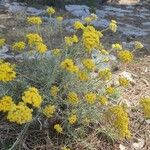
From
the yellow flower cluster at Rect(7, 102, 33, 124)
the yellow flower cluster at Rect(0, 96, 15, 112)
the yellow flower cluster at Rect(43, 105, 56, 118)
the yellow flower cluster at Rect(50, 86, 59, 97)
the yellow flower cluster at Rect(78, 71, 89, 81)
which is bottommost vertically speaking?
the yellow flower cluster at Rect(43, 105, 56, 118)

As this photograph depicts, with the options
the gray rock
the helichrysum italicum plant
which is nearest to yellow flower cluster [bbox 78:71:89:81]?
the helichrysum italicum plant

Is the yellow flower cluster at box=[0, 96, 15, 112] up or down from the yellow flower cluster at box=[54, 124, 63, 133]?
up

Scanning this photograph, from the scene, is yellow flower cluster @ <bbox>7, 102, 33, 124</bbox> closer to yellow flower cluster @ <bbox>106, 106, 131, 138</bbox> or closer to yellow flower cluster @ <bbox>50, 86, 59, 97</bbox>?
yellow flower cluster @ <bbox>50, 86, 59, 97</bbox>

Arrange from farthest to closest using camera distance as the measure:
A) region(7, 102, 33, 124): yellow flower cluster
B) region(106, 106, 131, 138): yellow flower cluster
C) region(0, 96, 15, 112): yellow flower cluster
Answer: region(106, 106, 131, 138): yellow flower cluster, region(0, 96, 15, 112): yellow flower cluster, region(7, 102, 33, 124): yellow flower cluster

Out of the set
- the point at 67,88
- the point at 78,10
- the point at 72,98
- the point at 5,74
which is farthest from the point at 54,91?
the point at 78,10

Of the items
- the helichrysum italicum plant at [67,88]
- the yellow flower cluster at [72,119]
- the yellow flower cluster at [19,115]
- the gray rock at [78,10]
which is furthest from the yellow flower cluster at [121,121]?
the gray rock at [78,10]

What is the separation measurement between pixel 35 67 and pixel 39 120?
23.1 inches

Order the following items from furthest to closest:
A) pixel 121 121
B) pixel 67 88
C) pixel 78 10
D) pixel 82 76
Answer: pixel 78 10
pixel 67 88
pixel 82 76
pixel 121 121

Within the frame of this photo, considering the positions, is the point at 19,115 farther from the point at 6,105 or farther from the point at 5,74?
the point at 5,74

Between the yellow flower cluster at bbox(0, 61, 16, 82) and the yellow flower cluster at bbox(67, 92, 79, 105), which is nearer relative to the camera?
the yellow flower cluster at bbox(0, 61, 16, 82)

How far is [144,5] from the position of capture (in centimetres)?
958

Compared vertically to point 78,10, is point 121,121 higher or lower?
higher

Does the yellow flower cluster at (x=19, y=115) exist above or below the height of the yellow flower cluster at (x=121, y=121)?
above

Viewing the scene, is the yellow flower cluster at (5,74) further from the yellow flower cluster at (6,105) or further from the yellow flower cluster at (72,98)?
the yellow flower cluster at (72,98)
